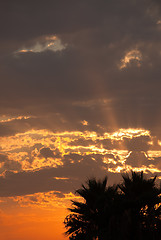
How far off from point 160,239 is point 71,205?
7582mm

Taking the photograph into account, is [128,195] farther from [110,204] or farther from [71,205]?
[71,205]

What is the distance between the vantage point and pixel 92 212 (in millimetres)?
28422

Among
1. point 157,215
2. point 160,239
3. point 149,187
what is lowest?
point 160,239

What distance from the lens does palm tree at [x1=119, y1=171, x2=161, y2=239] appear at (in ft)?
84.6

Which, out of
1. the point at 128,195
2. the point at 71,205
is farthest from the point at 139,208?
the point at 71,205

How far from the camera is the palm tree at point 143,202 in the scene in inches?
1015

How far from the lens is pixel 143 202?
27.4 meters

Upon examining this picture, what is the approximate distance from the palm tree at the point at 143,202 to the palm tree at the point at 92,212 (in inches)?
45.6

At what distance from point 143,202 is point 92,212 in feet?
13.0

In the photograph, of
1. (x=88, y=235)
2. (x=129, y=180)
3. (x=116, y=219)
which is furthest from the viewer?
(x=129, y=180)

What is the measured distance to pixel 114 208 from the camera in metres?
27.1

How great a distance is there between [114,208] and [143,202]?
218 centimetres

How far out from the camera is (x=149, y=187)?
28656 millimetres

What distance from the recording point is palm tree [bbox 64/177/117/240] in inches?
1069
